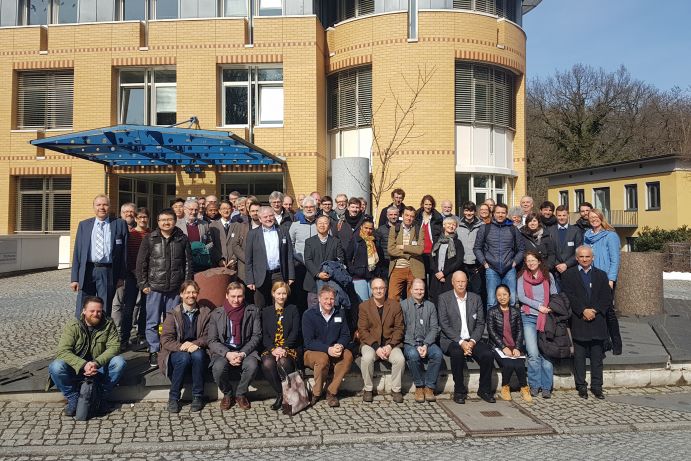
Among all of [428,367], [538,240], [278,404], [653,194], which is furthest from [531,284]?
[653,194]

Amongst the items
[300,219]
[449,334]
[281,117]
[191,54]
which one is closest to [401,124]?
[281,117]

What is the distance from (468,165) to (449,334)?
1188cm

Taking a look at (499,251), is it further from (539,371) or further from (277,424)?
(277,424)

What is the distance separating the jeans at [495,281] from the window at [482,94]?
35.6 ft

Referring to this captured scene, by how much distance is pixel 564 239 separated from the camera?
26.0 feet

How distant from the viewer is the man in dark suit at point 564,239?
778 cm

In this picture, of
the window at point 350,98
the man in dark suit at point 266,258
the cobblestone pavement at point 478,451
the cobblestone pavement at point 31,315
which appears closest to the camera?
the cobblestone pavement at point 478,451

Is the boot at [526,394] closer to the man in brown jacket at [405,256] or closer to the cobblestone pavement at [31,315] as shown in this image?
the man in brown jacket at [405,256]

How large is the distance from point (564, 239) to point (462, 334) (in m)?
2.53

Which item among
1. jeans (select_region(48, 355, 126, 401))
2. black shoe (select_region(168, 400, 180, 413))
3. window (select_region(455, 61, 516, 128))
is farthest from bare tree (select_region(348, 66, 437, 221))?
jeans (select_region(48, 355, 126, 401))

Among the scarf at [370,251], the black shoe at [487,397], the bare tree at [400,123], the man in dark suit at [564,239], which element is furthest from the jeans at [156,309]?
the bare tree at [400,123]

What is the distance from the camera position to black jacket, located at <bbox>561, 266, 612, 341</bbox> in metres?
6.51

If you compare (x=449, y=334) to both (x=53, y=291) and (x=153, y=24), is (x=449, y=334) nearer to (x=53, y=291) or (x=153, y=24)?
(x=53, y=291)

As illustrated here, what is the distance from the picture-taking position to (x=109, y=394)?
5.90 metres
